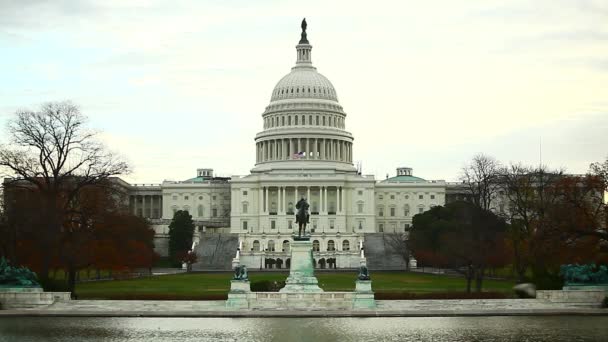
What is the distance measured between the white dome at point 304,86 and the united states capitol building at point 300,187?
0.15 meters

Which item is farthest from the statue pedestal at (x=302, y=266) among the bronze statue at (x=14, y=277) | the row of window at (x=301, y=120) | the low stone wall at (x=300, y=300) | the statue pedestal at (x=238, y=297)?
the row of window at (x=301, y=120)

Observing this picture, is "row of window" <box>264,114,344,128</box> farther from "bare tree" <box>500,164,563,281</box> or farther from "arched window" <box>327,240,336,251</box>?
"bare tree" <box>500,164,563,281</box>

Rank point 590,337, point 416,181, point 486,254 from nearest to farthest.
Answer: point 590,337 → point 486,254 → point 416,181

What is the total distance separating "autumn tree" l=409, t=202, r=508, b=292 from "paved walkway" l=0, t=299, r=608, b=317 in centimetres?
916

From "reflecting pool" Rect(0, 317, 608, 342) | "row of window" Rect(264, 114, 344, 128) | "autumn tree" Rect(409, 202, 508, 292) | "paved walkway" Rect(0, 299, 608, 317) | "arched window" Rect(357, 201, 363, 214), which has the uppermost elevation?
"row of window" Rect(264, 114, 344, 128)

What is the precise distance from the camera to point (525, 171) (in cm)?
10625

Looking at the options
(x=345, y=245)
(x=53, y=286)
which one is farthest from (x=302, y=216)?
(x=345, y=245)

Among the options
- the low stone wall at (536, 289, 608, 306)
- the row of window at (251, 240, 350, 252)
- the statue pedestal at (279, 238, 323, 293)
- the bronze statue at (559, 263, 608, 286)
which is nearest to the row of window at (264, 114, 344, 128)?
the row of window at (251, 240, 350, 252)

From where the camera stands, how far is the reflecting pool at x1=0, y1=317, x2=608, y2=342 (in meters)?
41.3

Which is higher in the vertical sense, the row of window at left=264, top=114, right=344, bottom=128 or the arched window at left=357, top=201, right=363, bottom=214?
the row of window at left=264, top=114, right=344, bottom=128

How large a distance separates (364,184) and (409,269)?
48.4m

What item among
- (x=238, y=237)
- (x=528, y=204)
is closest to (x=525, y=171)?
(x=528, y=204)

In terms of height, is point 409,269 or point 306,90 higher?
point 306,90

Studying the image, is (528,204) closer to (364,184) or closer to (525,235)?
(525,235)
